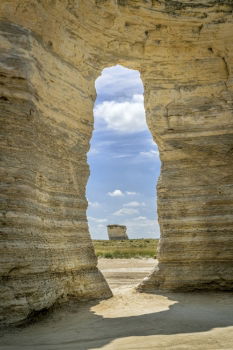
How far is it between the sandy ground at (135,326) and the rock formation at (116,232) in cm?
3826

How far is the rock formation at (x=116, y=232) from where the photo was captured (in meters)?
48.9

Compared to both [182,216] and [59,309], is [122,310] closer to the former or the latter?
[59,309]

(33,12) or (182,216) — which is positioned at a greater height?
(33,12)

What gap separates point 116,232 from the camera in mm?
49000

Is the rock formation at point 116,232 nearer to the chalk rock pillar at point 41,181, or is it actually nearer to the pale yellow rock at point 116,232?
the pale yellow rock at point 116,232

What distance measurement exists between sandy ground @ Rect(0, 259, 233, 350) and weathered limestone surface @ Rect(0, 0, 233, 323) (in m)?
0.52

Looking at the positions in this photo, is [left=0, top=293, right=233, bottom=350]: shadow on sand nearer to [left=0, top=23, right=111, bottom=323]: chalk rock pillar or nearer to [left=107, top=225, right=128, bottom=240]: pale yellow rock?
[left=0, top=23, right=111, bottom=323]: chalk rock pillar

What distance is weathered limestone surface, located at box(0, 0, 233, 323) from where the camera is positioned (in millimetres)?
7977

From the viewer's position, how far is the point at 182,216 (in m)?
11.9

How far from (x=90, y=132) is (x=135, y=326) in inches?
243

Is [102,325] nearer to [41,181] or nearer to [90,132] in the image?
[41,181]

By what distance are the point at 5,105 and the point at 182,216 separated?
21.2 ft

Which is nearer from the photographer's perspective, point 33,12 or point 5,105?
point 5,105

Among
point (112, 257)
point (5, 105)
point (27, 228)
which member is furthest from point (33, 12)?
point (112, 257)
